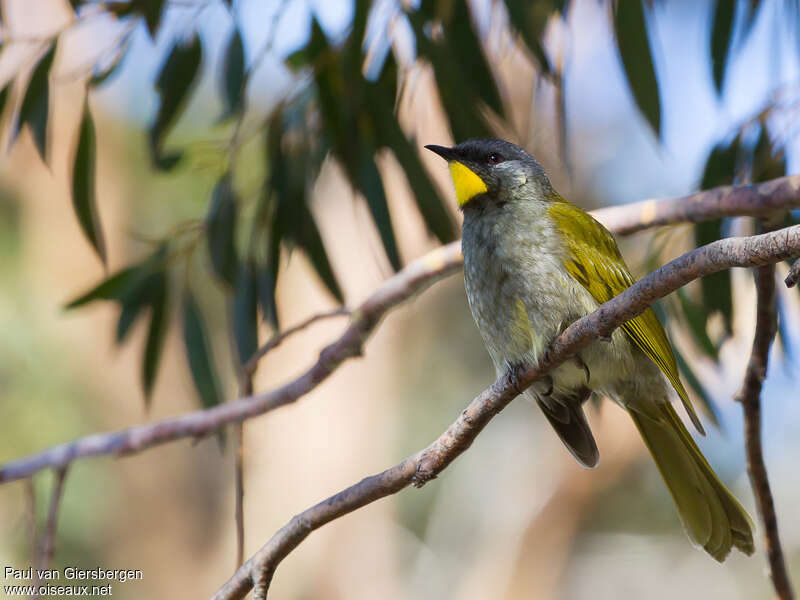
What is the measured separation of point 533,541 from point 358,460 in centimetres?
173

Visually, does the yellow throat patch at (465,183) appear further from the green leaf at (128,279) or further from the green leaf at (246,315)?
the green leaf at (128,279)

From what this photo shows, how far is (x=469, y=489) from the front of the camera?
9.46 meters

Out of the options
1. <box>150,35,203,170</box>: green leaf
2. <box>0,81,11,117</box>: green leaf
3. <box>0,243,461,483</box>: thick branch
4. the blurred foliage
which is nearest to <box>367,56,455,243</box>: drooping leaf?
the blurred foliage

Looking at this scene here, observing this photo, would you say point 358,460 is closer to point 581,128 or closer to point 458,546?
point 458,546

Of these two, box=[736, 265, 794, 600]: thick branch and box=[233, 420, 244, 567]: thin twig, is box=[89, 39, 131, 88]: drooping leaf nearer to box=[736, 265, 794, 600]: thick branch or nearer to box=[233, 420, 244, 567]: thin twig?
box=[233, 420, 244, 567]: thin twig

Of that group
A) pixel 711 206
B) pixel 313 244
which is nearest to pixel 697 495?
pixel 711 206

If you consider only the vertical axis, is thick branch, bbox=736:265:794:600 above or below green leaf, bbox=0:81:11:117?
below

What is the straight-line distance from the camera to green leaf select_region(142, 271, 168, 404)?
13.3 ft

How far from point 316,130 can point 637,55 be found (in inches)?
61.9

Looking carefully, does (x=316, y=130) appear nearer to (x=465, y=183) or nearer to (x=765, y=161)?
(x=465, y=183)

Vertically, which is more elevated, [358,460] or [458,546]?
[358,460]

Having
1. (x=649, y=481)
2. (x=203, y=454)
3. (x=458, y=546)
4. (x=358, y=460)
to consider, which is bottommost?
(x=458, y=546)

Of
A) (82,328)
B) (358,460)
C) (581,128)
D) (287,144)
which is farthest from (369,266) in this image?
(287,144)

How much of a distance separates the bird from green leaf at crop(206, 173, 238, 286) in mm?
1367
